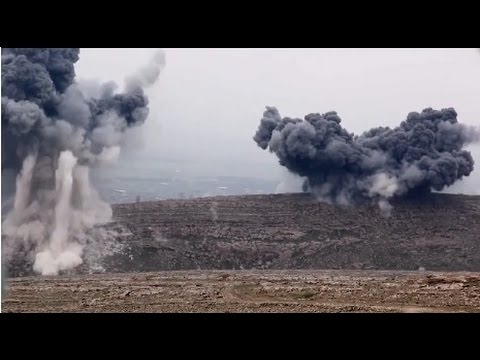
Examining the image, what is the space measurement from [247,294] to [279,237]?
16961 millimetres

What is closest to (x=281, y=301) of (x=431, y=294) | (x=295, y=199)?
(x=431, y=294)

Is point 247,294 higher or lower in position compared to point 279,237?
lower

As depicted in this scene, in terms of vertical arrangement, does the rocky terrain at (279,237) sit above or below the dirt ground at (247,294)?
above

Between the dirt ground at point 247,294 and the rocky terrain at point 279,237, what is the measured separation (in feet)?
25.0

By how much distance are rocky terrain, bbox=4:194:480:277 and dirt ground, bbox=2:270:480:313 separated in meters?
7.61

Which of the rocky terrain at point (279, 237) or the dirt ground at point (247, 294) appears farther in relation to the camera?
the rocky terrain at point (279, 237)

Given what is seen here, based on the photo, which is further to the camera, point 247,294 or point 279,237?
point 279,237

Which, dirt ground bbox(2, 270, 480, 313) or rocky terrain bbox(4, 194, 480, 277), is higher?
rocky terrain bbox(4, 194, 480, 277)

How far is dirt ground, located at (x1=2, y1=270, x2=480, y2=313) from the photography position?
79.3ft

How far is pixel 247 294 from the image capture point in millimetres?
27219

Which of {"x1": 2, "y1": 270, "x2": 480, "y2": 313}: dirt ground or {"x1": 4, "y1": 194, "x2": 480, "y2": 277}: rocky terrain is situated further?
{"x1": 4, "y1": 194, "x2": 480, "y2": 277}: rocky terrain

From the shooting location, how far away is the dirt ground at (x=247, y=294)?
24.2 metres

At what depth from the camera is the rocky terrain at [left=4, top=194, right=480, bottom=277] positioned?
1612 inches
